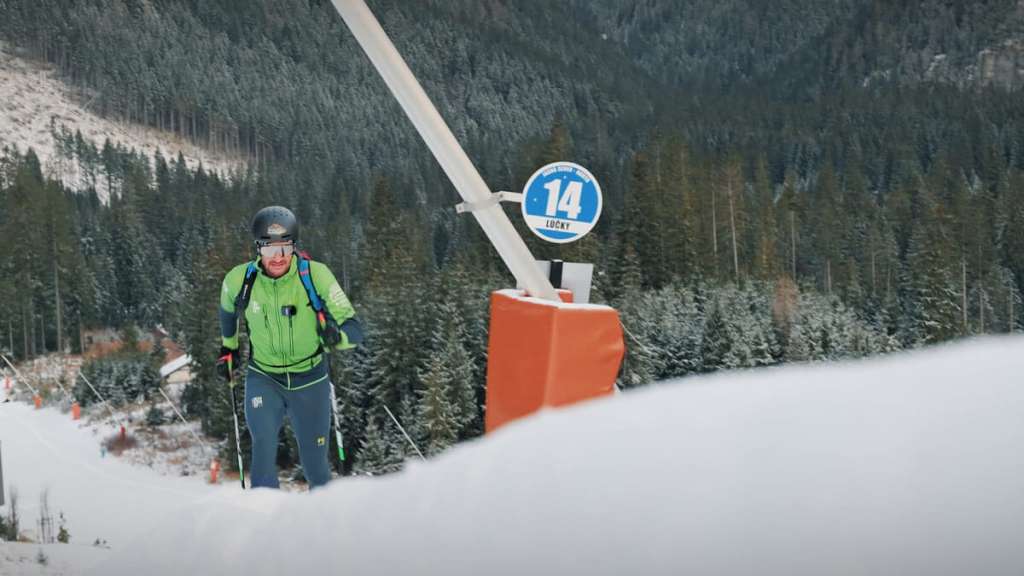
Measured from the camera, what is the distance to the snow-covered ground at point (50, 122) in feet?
449

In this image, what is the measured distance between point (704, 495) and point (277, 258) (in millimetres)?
3473

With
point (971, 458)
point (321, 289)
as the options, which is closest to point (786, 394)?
point (971, 458)

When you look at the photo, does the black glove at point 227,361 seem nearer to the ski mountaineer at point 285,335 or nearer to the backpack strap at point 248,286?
the ski mountaineer at point 285,335

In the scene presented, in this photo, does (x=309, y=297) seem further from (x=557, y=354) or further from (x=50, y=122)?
(x=50, y=122)

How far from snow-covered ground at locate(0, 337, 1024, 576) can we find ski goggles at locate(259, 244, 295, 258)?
258 centimetres

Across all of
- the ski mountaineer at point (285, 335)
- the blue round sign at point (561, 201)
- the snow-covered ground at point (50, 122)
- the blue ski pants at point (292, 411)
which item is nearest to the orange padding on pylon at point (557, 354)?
the blue round sign at point (561, 201)

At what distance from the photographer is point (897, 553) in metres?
1.51

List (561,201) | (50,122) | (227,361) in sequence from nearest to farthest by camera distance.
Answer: (227,361) < (561,201) < (50,122)

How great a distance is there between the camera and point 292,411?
498 cm

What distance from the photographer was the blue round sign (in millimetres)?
5242

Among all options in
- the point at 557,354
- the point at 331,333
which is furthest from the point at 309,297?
the point at 557,354

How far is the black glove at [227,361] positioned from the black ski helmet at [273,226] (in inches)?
30.6

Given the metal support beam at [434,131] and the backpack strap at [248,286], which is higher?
the metal support beam at [434,131]

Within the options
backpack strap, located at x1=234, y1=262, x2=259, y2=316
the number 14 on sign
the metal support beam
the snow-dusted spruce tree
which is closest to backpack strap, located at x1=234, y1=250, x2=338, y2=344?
backpack strap, located at x1=234, y1=262, x2=259, y2=316
